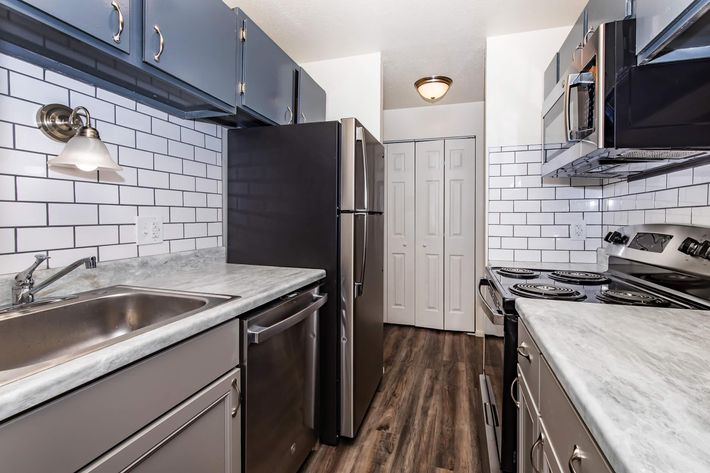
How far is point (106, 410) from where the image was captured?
71 centimetres

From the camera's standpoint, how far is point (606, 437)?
1.55 feet

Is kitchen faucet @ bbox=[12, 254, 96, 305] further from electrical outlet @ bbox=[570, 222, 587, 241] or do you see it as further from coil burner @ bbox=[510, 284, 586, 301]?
electrical outlet @ bbox=[570, 222, 587, 241]

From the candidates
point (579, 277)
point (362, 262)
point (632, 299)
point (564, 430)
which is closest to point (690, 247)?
point (632, 299)

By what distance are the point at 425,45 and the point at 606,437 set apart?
2.61 meters

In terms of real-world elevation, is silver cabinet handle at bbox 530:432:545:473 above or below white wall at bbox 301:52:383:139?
below

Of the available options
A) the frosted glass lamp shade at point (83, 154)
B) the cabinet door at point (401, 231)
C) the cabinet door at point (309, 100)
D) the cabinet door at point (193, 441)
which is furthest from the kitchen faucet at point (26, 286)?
the cabinet door at point (401, 231)

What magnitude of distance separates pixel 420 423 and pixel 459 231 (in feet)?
6.83

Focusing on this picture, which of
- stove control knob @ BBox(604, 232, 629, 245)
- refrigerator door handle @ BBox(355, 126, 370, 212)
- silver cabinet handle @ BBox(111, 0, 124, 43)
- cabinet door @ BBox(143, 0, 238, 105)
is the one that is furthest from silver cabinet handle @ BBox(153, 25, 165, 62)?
stove control knob @ BBox(604, 232, 629, 245)

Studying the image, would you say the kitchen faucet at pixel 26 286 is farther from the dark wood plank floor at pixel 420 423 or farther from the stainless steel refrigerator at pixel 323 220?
the dark wood plank floor at pixel 420 423

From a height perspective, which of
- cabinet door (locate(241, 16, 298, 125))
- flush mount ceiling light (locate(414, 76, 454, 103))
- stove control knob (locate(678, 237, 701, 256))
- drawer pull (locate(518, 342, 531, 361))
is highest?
flush mount ceiling light (locate(414, 76, 454, 103))

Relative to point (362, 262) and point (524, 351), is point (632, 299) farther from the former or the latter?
point (362, 262)

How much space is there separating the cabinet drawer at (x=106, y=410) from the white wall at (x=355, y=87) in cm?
205

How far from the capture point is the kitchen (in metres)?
0.72

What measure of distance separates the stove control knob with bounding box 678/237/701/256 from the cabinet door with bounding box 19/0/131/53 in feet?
6.65
